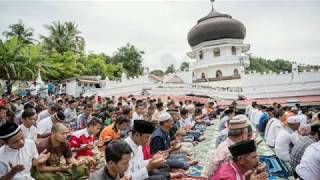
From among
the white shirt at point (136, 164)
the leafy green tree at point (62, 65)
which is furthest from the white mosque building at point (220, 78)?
the white shirt at point (136, 164)

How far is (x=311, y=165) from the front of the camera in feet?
13.6

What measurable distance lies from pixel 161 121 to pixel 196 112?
727cm

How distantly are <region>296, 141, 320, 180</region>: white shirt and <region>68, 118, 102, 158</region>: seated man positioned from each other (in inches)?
138

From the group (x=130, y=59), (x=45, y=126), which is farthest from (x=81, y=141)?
(x=130, y=59)

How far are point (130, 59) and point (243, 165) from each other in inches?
1604

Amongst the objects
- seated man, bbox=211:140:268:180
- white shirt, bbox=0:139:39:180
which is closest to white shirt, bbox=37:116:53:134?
white shirt, bbox=0:139:39:180

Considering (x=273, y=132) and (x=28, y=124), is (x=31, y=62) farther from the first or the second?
(x=273, y=132)

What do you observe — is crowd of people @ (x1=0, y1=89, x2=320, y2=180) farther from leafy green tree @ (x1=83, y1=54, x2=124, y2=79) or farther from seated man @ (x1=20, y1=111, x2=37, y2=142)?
leafy green tree @ (x1=83, y1=54, x2=124, y2=79)

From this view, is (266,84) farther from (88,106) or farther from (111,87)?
(88,106)

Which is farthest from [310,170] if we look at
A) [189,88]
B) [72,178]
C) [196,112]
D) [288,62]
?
[288,62]

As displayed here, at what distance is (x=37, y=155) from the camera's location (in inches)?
179

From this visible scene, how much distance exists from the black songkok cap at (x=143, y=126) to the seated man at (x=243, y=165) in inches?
55.8

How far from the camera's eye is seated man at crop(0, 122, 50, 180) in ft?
13.1

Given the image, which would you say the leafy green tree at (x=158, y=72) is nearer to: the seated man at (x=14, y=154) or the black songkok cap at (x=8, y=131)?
the seated man at (x=14, y=154)
